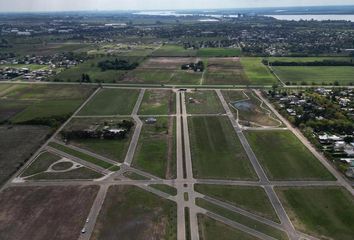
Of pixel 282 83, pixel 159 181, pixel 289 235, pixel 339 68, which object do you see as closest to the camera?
pixel 289 235

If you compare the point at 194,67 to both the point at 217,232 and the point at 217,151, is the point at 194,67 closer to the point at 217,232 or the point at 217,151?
the point at 217,151

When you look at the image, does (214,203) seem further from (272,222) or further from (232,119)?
(232,119)

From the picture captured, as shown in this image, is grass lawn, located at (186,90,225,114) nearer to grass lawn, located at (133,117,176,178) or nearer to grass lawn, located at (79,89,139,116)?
grass lawn, located at (133,117,176,178)

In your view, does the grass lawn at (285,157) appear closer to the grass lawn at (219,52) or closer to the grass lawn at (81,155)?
the grass lawn at (81,155)

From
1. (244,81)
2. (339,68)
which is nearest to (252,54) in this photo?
(339,68)

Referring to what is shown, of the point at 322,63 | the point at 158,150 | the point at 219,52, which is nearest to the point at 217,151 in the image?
the point at 158,150

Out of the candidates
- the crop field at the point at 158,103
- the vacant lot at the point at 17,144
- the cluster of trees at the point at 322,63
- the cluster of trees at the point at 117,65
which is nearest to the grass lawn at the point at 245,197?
the vacant lot at the point at 17,144
